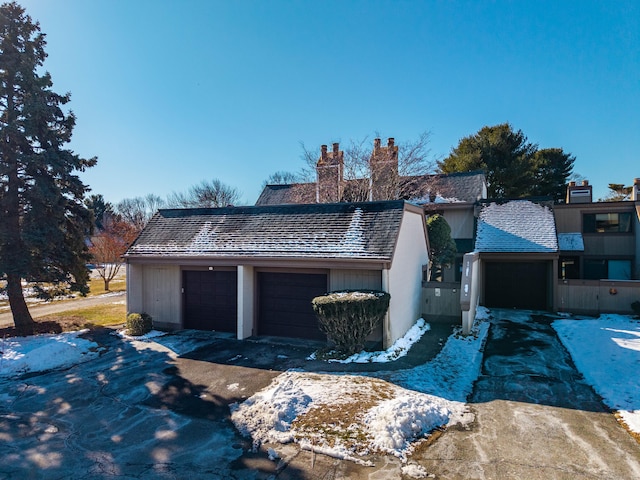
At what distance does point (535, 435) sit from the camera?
5.77 m

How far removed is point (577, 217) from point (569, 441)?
17485 millimetres

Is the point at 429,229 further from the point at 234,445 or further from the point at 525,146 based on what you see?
the point at 525,146

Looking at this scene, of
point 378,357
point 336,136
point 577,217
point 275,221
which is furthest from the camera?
point 336,136

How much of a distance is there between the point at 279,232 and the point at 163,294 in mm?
4995

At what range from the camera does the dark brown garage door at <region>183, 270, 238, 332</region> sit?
1235 cm

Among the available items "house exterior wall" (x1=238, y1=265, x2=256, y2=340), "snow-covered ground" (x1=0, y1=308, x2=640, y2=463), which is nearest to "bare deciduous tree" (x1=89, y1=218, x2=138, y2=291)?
"snow-covered ground" (x1=0, y1=308, x2=640, y2=463)

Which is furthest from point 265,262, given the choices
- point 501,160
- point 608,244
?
point 501,160

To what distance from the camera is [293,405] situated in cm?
660

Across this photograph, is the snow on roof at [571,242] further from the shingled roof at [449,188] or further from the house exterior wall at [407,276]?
the house exterior wall at [407,276]

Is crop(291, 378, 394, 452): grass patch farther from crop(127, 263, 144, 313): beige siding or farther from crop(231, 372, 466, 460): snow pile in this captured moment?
crop(127, 263, 144, 313): beige siding

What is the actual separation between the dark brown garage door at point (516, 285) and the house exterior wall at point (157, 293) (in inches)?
543

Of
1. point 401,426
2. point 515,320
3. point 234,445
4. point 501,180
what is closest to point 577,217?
point 515,320

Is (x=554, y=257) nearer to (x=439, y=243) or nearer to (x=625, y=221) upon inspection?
(x=439, y=243)

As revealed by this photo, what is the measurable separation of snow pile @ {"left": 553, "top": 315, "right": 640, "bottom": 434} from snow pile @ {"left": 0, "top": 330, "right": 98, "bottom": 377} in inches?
497
